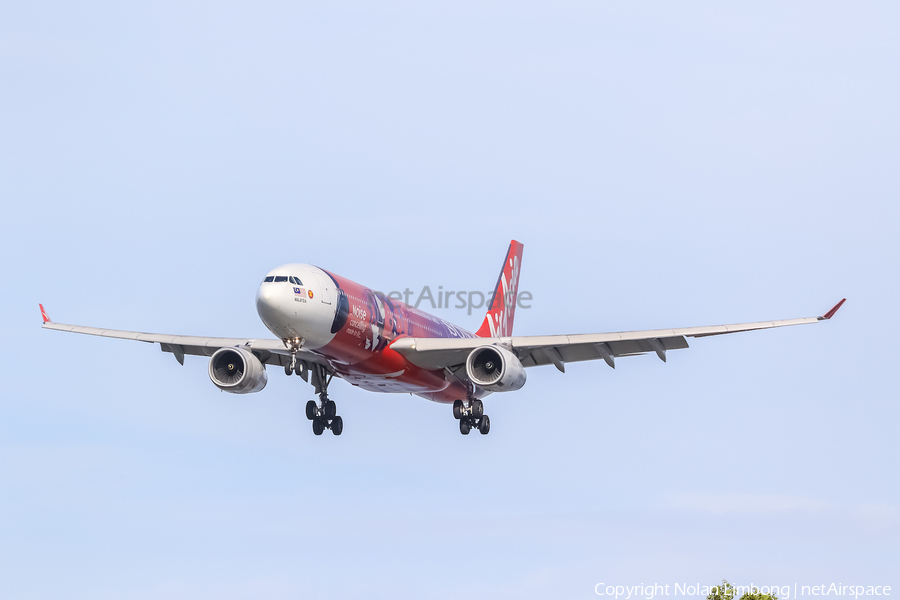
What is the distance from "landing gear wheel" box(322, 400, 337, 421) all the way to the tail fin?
12.2m

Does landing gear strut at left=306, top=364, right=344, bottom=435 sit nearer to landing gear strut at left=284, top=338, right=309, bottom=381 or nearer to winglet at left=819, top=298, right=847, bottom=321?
landing gear strut at left=284, top=338, right=309, bottom=381

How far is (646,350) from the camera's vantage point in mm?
47281

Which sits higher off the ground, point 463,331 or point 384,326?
point 463,331

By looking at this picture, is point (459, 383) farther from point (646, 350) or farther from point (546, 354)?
point (646, 350)

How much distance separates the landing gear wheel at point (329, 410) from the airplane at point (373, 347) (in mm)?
43

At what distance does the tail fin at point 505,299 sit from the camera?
6156cm

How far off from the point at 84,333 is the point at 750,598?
30435 millimetres

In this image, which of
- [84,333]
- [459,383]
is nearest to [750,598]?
[459,383]

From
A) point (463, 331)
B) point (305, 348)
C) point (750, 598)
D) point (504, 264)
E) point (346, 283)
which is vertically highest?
point (504, 264)

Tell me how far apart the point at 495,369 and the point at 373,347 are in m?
5.09

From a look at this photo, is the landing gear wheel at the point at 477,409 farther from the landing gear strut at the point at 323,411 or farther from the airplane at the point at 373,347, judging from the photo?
the landing gear strut at the point at 323,411

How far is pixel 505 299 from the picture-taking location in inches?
2522

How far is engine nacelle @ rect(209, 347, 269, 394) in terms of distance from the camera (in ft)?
149

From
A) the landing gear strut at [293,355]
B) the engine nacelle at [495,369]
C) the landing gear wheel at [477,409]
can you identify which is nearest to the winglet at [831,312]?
the engine nacelle at [495,369]
